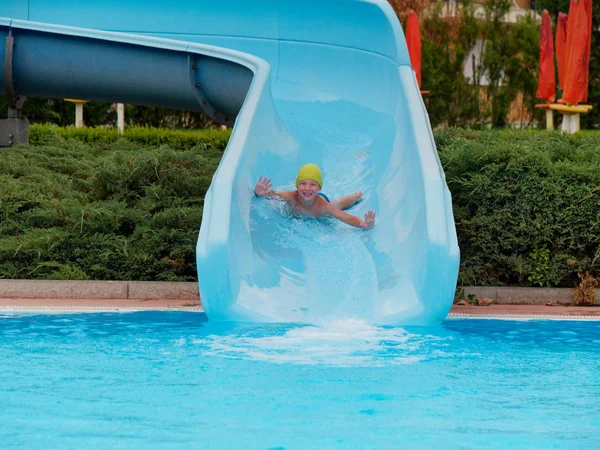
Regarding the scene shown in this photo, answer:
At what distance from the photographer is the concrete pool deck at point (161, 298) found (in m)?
7.12

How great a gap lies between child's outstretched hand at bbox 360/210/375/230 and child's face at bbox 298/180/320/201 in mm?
472

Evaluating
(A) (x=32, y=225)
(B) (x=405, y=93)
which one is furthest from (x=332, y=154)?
(A) (x=32, y=225)

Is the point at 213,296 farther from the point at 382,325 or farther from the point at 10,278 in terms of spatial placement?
the point at 10,278

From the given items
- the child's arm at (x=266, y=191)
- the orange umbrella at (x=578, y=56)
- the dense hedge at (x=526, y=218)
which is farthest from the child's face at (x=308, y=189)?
the orange umbrella at (x=578, y=56)

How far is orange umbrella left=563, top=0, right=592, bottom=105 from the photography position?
48.2ft

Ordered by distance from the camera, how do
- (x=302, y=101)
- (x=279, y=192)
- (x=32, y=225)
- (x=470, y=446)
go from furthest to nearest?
(x=302, y=101)
(x=32, y=225)
(x=279, y=192)
(x=470, y=446)

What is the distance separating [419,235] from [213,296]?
5.25 ft

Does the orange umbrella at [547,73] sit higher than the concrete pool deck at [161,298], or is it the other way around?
the orange umbrella at [547,73]

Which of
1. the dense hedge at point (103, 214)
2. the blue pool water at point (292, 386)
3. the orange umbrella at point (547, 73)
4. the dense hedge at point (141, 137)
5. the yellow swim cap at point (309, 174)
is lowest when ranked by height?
the blue pool water at point (292, 386)

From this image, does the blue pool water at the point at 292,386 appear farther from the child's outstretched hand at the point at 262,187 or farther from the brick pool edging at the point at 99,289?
the child's outstretched hand at the point at 262,187

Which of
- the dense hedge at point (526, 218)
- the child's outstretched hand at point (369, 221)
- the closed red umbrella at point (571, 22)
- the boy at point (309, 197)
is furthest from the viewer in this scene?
the closed red umbrella at point (571, 22)

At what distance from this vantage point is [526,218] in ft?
26.9

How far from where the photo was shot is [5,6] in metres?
10.4

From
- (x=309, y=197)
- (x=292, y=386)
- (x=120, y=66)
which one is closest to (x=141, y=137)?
(x=120, y=66)
